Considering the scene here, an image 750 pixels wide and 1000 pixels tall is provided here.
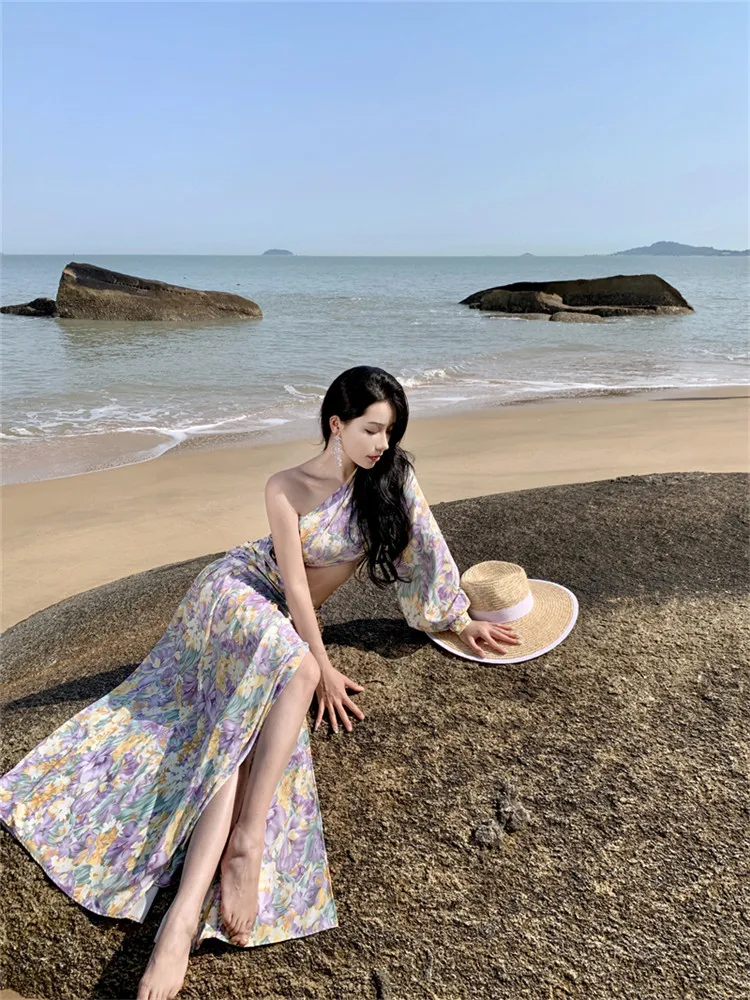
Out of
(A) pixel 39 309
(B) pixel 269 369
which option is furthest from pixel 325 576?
(A) pixel 39 309

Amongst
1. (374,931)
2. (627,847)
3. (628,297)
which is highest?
(628,297)

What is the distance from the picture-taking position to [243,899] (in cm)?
221

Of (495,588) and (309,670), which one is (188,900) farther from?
Answer: (495,588)

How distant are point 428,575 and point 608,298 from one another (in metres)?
33.0

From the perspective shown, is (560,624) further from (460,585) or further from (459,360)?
(459,360)

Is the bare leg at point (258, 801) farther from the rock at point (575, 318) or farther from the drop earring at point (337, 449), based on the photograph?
the rock at point (575, 318)

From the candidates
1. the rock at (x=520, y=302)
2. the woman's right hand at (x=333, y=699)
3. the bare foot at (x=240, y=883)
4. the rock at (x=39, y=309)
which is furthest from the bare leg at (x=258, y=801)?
the rock at (x=520, y=302)

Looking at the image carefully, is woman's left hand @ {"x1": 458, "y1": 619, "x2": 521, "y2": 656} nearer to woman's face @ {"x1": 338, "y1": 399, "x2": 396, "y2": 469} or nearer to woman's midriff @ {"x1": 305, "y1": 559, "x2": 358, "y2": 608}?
woman's midriff @ {"x1": 305, "y1": 559, "x2": 358, "y2": 608}

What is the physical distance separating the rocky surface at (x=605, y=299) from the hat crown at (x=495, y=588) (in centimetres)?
3006

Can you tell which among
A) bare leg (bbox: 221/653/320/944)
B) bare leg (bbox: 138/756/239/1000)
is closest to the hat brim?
bare leg (bbox: 221/653/320/944)

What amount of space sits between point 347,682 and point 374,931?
3.01 ft

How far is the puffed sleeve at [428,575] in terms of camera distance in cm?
308

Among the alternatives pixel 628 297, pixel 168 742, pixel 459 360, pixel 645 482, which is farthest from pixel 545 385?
pixel 628 297

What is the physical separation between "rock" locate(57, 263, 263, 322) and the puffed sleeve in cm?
2730
